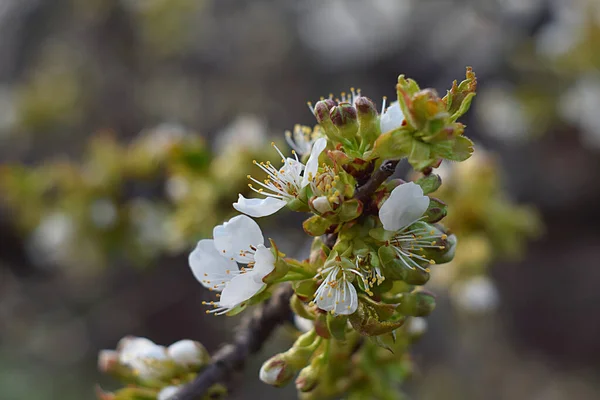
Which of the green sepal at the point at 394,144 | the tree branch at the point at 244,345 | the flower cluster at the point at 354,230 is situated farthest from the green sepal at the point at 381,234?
the tree branch at the point at 244,345

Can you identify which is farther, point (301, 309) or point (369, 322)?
point (301, 309)

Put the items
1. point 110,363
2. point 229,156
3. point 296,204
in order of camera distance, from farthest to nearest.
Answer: point 229,156 → point 110,363 → point 296,204

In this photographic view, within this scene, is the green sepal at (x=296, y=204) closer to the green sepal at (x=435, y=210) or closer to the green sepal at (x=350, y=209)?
the green sepal at (x=350, y=209)

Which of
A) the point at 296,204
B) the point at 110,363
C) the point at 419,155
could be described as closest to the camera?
the point at 419,155

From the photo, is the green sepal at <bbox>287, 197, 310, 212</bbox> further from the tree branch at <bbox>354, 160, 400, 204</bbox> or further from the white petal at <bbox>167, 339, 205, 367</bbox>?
the white petal at <bbox>167, 339, 205, 367</bbox>

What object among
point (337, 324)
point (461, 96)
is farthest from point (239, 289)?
point (461, 96)

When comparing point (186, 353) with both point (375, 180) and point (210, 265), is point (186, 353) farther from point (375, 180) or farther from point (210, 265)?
point (375, 180)

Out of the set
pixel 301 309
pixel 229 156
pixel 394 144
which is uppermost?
pixel 229 156
